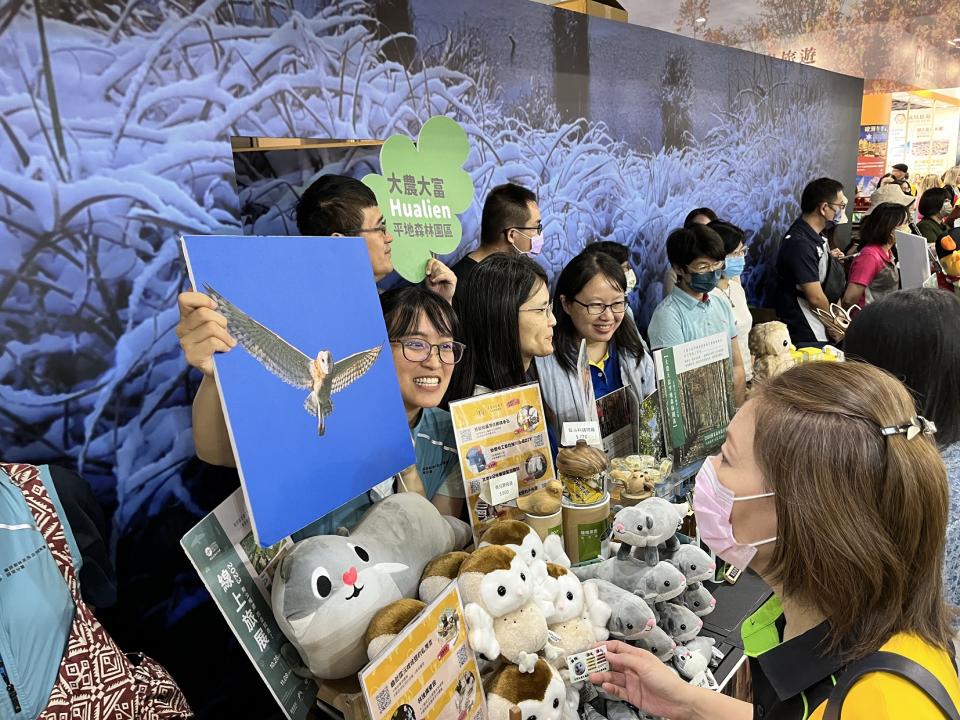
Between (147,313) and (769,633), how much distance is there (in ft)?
6.17

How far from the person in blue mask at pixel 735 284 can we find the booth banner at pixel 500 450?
214 cm

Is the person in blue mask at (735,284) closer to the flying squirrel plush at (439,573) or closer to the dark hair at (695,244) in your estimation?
the dark hair at (695,244)

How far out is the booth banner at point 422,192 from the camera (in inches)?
78.9

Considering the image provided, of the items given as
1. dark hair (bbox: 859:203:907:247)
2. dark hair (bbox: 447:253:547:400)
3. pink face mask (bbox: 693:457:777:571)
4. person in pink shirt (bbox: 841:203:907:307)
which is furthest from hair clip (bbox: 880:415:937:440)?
dark hair (bbox: 859:203:907:247)

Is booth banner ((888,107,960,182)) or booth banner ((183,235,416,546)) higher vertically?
booth banner ((888,107,960,182))

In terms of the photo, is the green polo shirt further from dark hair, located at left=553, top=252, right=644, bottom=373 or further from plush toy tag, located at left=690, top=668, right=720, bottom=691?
plush toy tag, located at left=690, top=668, right=720, bottom=691

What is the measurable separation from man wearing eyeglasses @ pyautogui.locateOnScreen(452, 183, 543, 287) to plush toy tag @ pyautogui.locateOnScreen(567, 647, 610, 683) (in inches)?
68.2

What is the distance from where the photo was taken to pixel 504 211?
112 inches

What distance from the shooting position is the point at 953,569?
57.8 inches

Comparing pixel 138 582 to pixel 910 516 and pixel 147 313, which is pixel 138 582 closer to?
pixel 147 313

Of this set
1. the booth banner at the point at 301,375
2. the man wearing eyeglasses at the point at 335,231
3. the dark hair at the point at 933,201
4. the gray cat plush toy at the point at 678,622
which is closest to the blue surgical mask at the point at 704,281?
the man wearing eyeglasses at the point at 335,231

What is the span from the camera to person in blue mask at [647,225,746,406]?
3.19 m

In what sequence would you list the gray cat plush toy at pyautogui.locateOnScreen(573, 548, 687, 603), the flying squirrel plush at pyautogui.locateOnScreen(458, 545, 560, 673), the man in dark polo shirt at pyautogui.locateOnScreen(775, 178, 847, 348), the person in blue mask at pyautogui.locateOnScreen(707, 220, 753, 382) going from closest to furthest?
the flying squirrel plush at pyautogui.locateOnScreen(458, 545, 560, 673), the gray cat plush toy at pyautogui.locateOnScreen(573, 548, 687, 603), the person in blue mask at pyautogui.locateOnScreen(707, 220, 753, 382), the man in dark polo shirt at pyautogui.locateOnScreen(775, 178, 847, 348)

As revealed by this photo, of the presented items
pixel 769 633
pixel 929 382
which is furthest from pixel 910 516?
pixel 929 382
